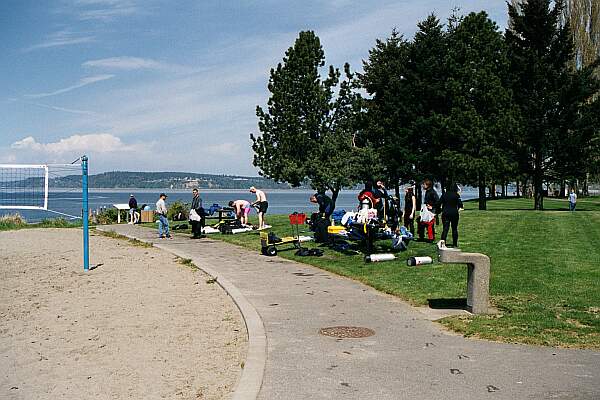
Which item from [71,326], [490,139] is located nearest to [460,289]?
[71,326]

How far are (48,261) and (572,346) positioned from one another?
1449cm

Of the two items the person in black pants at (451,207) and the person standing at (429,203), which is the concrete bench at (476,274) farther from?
the person standing at (429,203)

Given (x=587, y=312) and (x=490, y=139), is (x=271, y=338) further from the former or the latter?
(x=490, y=139)

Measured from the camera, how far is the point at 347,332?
8.36 metres

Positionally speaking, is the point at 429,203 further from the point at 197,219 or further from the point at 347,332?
the point at 197,219

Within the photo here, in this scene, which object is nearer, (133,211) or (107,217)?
(133,211)

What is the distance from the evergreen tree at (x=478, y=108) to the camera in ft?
128

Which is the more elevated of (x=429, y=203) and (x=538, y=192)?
(x=538, y=192)

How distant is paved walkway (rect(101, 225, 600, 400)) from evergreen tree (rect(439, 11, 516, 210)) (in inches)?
1183

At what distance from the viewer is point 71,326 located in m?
9.11

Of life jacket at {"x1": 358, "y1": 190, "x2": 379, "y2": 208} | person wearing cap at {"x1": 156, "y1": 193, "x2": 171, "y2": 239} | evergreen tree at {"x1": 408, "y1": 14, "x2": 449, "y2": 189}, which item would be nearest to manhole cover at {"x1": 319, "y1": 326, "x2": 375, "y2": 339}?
life jacket at {"x1": 358, "y1": 190, "x2": 379, "y2": 208}

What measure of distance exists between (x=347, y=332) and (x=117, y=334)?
9.94ft

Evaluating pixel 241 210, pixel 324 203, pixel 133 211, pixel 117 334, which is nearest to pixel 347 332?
pixel 117 334

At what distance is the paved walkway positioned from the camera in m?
5.92
